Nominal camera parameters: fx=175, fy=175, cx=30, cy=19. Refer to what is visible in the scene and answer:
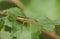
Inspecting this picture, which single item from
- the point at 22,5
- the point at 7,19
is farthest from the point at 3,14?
the point at 22,5

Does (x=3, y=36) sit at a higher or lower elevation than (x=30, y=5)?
lower

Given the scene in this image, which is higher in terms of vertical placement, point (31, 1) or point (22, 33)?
point (31, 1)

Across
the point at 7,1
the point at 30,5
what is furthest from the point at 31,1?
the point at 7,1

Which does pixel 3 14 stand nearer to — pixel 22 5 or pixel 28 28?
pixel 28 28

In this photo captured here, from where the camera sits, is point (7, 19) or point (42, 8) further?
point (42, 8)

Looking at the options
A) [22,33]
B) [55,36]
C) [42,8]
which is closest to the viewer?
[22,33]

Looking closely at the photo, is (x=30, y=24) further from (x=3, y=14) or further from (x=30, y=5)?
(x=30, y=5)

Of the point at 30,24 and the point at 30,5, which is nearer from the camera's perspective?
the point at 30,24

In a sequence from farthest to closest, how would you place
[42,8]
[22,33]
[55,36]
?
[42,8] → [55,36] → [22,33]
